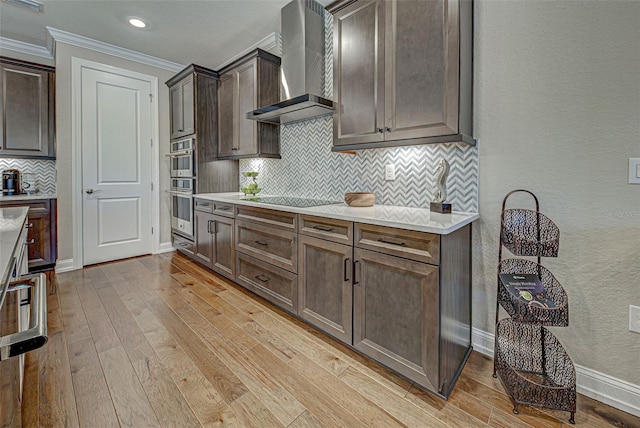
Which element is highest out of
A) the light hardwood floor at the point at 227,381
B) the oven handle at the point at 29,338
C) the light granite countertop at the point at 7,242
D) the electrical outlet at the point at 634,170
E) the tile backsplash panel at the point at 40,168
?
the tile backsplash panel at the point at 40,168

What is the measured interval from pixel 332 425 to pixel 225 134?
3.37m

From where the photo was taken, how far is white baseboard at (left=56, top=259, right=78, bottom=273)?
349 cm

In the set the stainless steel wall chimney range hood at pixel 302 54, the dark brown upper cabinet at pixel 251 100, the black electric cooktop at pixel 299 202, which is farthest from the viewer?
the dark brown upper cabinet at pixel 251 100

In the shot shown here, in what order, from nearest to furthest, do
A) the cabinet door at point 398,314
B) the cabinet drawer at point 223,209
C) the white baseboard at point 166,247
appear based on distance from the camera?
the cabinet door at point 398,314
the cabinet drawer at point 223,209
the white baseboard at point 166,247

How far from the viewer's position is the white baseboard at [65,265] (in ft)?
A: 11.5

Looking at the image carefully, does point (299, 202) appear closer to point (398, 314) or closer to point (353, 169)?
point (353, 169)

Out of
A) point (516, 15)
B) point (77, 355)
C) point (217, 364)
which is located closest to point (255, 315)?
point (217, 364)

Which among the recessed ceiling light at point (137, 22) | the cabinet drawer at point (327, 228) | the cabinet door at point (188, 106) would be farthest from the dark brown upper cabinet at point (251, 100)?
the cabinet drawer at point (327, 228)

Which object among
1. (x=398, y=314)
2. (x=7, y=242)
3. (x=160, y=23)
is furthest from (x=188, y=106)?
(x=398, y=314)

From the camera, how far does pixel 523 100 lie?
1.75 metres

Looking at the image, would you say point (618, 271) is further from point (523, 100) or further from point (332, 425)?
point (332, 425)

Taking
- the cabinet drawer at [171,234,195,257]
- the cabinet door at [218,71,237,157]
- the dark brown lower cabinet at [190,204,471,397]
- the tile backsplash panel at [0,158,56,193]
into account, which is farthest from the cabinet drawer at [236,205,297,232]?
the tile backsplash panel at [0,158,56,193]

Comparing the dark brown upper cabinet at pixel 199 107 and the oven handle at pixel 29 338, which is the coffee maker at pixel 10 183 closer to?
the dark brown upper cabinet at pixel 199 107

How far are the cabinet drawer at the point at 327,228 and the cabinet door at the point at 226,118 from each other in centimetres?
192
